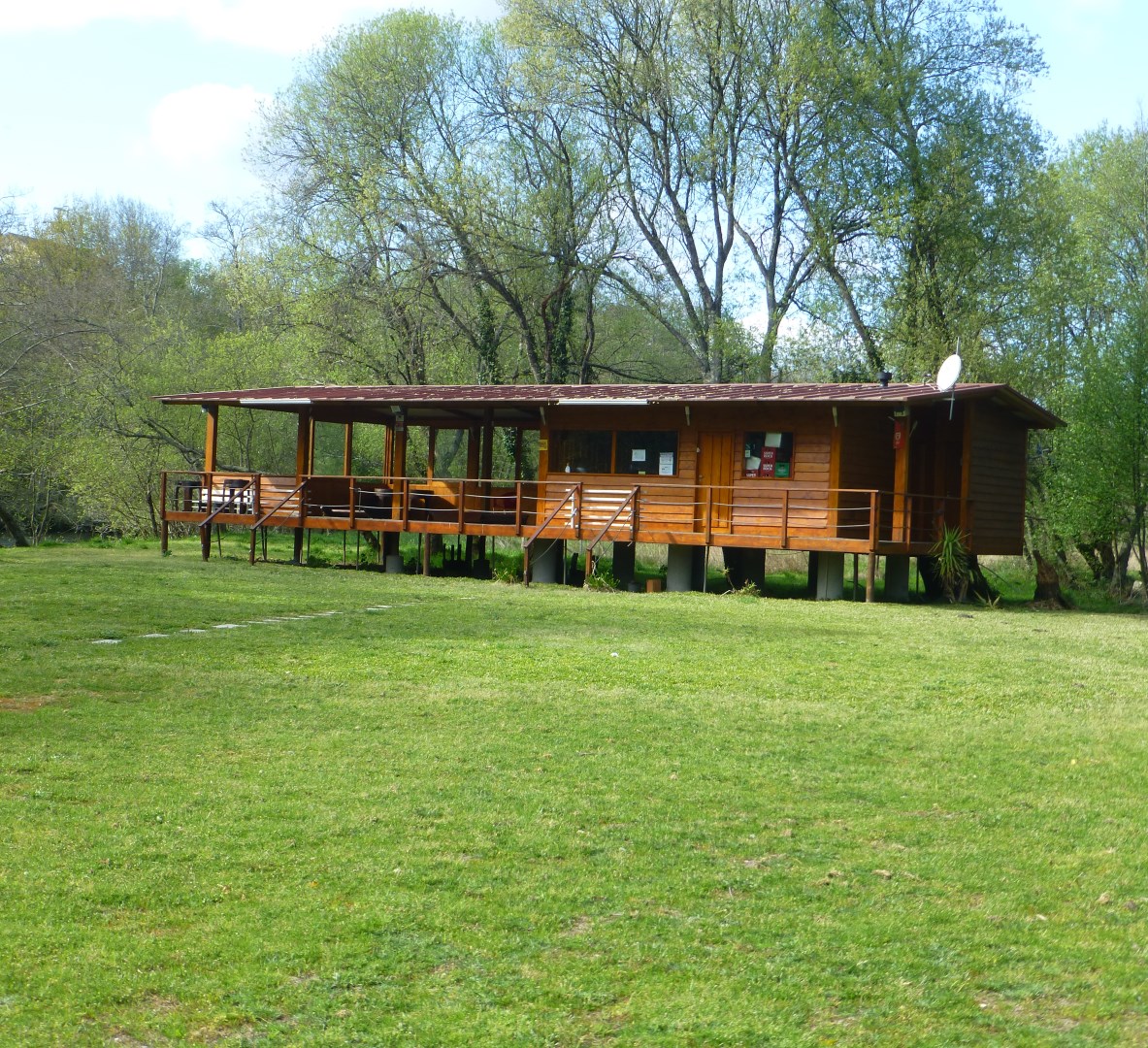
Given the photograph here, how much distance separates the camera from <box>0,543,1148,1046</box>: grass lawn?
4434 mm

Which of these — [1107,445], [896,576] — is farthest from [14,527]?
[1107,445]

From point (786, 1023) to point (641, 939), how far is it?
Result: 82 cm

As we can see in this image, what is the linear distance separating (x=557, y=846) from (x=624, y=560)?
60.0 feet

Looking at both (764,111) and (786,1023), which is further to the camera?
(764,111)

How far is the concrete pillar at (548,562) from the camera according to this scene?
23406 mm

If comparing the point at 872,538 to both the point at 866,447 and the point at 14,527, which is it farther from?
the point at 14,527

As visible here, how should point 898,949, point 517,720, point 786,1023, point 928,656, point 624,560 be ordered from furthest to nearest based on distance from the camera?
point 624,560 < point 928,656 < point 517,720 < point 898,949 < point 786,1023

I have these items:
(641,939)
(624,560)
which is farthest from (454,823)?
(624,560)

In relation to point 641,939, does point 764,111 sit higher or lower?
higher

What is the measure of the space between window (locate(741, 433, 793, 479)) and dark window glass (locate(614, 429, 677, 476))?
1.38 meters

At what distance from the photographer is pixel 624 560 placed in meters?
24.4

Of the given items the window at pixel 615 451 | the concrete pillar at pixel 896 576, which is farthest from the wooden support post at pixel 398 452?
the concrete pillar at pixel 896 576

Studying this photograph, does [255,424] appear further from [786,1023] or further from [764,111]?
[786,1023]

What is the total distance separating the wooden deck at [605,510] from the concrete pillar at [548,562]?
0.35 metres
